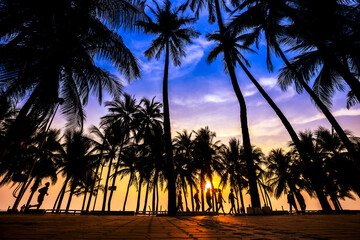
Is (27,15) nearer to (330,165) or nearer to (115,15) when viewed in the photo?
(115,15)

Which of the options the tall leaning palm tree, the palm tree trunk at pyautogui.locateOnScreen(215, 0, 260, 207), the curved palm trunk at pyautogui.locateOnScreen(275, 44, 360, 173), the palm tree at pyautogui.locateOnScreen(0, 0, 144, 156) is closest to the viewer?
the palm tree at pyautogui.locateOnScreen(0, 0, 144, 156)

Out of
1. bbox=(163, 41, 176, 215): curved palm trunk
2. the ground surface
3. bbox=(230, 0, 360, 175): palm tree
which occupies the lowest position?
the ground surface

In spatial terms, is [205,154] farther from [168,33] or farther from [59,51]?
[59,51]

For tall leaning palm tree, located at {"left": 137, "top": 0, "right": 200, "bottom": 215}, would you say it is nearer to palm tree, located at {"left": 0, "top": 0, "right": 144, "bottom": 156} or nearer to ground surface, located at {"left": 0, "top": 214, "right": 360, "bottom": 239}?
palm tree, located at {"left": 0, "top": 0, "right": 144, "bottom": 156}

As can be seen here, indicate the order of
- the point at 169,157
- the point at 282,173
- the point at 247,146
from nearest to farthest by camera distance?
the point at 247,146
the point at 169,157
the point at 282,173

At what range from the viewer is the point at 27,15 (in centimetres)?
489

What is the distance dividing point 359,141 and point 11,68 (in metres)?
29.7

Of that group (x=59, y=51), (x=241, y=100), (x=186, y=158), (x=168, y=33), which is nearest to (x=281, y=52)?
(x=241, y=100)

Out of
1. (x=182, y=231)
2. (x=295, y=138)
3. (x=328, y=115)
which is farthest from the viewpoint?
(x=295, y=138)

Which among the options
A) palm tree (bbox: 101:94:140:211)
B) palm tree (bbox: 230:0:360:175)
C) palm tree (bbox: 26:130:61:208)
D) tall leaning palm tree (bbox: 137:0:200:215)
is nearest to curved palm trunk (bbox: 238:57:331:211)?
palm tree (bbox: 230:0:360:175)

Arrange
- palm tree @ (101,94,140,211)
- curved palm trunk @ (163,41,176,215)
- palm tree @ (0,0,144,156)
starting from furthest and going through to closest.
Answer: palm tree @ (101,94,140,211)
curved palm trunk @ (163,41,176,215)
palm tree @ (0,0,144,156)

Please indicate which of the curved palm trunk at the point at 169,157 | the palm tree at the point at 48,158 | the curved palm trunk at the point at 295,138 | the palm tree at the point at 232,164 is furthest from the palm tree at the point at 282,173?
the palm tree at the point at 48,158

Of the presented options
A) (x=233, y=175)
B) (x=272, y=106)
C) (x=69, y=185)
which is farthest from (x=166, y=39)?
(x=69, y=185)

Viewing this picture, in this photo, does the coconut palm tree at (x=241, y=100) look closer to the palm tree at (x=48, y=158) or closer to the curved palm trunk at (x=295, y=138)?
the curved palm trunk at (x=295, y=138)
